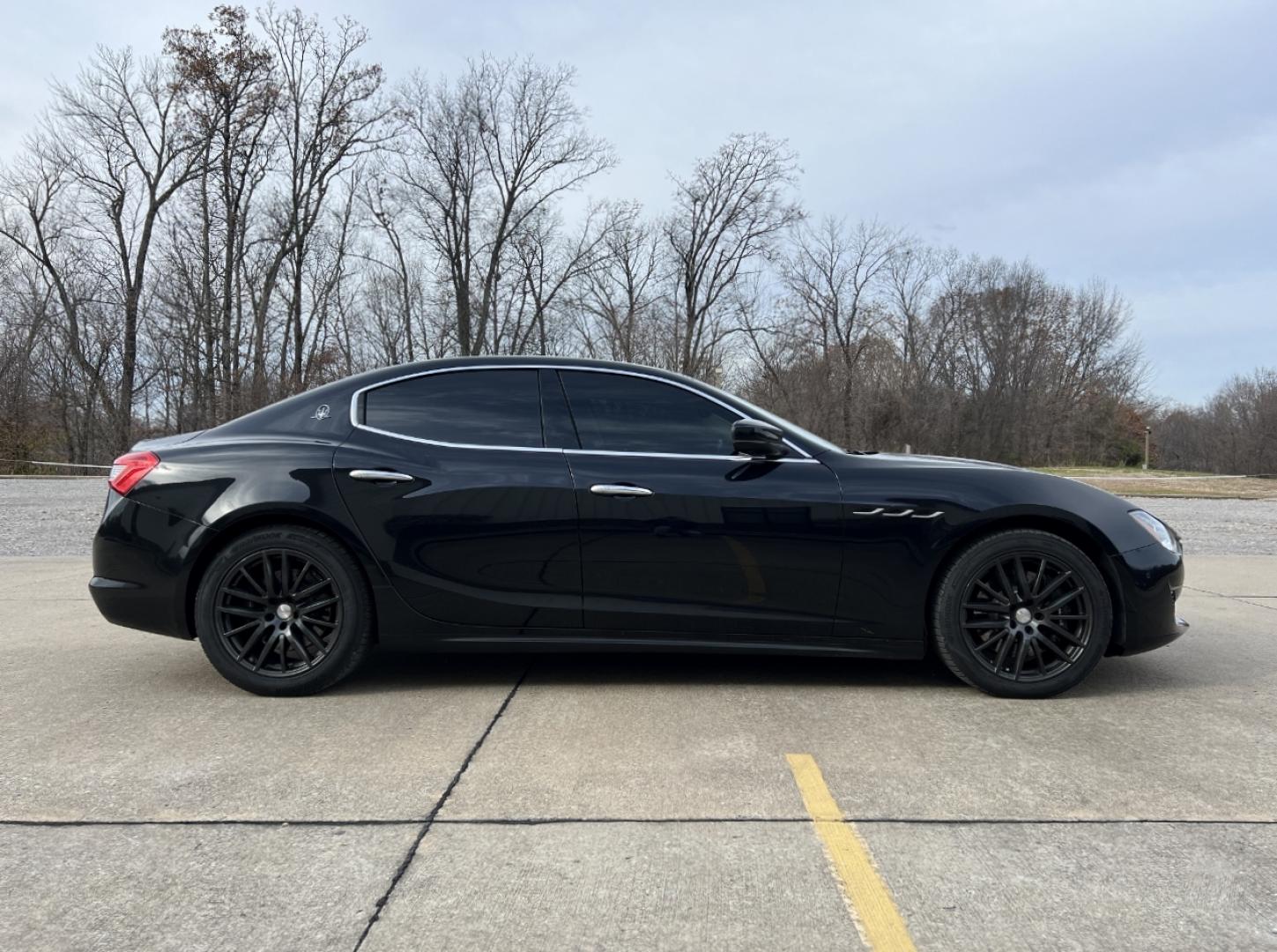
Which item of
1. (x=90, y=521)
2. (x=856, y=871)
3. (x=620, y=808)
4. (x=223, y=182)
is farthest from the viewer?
(x=223, y=182)

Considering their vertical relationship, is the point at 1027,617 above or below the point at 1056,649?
above

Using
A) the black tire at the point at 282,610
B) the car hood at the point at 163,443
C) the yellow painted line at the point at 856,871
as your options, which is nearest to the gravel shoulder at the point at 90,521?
the car hood at the point at 163,443

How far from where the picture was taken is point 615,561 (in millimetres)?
3740

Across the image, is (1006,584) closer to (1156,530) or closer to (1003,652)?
(1003,652)

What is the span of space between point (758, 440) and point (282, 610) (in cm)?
225

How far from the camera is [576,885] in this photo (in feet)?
7.21

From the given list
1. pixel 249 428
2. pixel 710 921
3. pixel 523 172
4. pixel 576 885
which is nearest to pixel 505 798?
pixel 576 885

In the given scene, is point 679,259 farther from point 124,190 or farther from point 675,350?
point 124,190

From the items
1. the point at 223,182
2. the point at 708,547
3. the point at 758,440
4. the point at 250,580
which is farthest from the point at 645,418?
the point at 223,182

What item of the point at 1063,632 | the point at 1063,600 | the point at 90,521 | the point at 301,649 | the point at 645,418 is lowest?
the point at 90,521

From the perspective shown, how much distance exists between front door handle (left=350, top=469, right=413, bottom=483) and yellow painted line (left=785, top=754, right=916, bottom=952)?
2.06 m

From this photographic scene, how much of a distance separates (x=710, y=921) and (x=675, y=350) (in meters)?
42.1

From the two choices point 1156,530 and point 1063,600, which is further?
point 1156,530

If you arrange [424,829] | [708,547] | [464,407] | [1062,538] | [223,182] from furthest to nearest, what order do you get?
[223,182], [464,407], [1062,538], [708,547], [424,829]
